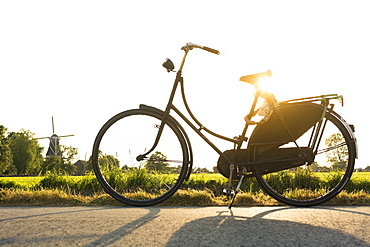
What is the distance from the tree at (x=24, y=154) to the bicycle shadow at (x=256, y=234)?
68894 millimetres

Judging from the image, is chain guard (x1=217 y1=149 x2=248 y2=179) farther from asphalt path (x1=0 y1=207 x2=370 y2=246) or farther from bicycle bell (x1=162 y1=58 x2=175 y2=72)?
bicycle bell (x1=162 y1=58 x2=175 y2=72)

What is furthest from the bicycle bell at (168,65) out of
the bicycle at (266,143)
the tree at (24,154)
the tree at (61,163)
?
the tree at (24,154)

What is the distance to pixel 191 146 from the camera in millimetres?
3955

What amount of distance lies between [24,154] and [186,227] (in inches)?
2773

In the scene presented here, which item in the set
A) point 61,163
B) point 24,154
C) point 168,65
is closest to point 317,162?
point 168,65

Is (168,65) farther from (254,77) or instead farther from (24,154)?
(24,154)

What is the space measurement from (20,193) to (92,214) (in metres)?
1.43

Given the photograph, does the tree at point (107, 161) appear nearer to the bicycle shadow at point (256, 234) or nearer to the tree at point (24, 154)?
the bicycle shadow at point (256, 234)

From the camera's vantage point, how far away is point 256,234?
2.54m

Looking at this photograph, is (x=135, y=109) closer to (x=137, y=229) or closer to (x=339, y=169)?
(x=137, y=229)

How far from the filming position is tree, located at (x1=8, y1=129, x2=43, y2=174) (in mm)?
66750

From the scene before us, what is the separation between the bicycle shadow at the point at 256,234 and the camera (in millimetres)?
2359

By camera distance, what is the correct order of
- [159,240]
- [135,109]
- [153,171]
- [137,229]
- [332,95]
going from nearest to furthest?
1. [159,240]
2. [137,229]
3. [332,95]
4. [135,109]
5. [153,171]

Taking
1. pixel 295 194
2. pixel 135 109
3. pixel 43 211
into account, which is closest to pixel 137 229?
pixel 43 211
